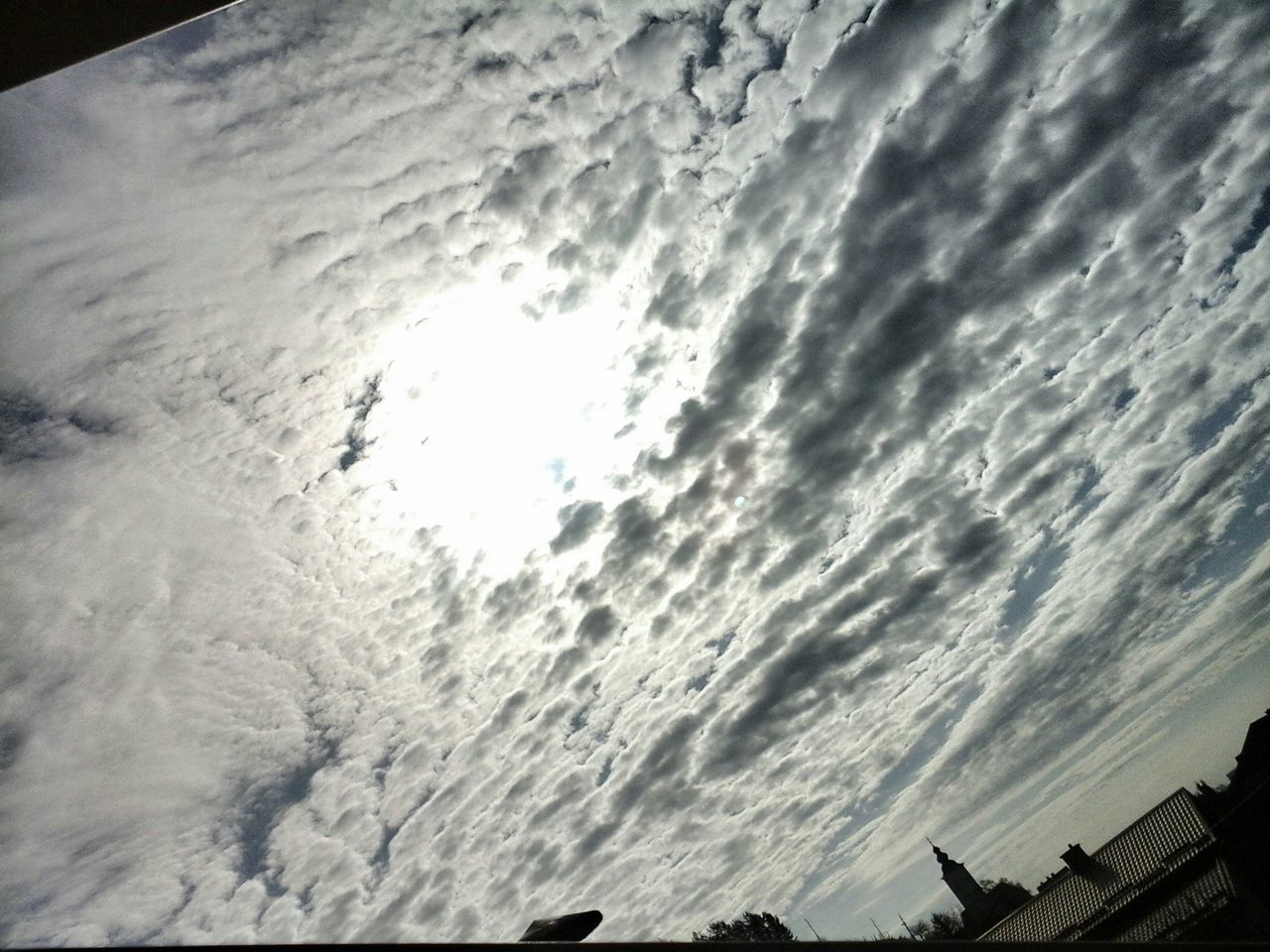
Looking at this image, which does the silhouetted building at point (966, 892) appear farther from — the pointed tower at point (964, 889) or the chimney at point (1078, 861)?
the chimney at point (1078, 861)

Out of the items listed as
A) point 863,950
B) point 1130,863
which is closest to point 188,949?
point 863,950

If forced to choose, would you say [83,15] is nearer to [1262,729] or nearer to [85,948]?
[85,948]

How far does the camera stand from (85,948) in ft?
5.80

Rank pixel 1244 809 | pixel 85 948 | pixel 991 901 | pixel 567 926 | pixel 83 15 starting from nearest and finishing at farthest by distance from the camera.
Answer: pixel 85 948 < pixel 83 15 < pixel 567 926 < pixel 1244 809 < pixel 991 901

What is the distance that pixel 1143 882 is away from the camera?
87.2 feet

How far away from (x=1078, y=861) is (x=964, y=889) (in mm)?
40272

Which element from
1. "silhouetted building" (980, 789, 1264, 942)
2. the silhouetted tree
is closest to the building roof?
"silhouetted building" (980, 789, 1264, 942)

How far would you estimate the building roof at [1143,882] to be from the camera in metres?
24.2

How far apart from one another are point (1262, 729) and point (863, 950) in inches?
1743

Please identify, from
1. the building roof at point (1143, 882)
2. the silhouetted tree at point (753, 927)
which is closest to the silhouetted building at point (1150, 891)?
the building roof at point (1143, 882)

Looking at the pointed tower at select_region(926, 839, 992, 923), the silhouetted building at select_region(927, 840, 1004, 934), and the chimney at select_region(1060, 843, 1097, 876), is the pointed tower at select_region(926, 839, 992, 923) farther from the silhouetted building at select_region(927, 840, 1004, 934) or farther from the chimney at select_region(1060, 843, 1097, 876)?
the chimney at select_region(1060, 843, 1097, 876)

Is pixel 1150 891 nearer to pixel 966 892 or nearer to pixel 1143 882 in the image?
pixel 1143 882

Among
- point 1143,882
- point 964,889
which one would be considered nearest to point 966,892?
point 964,889

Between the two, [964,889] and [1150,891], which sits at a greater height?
[1150,891]
